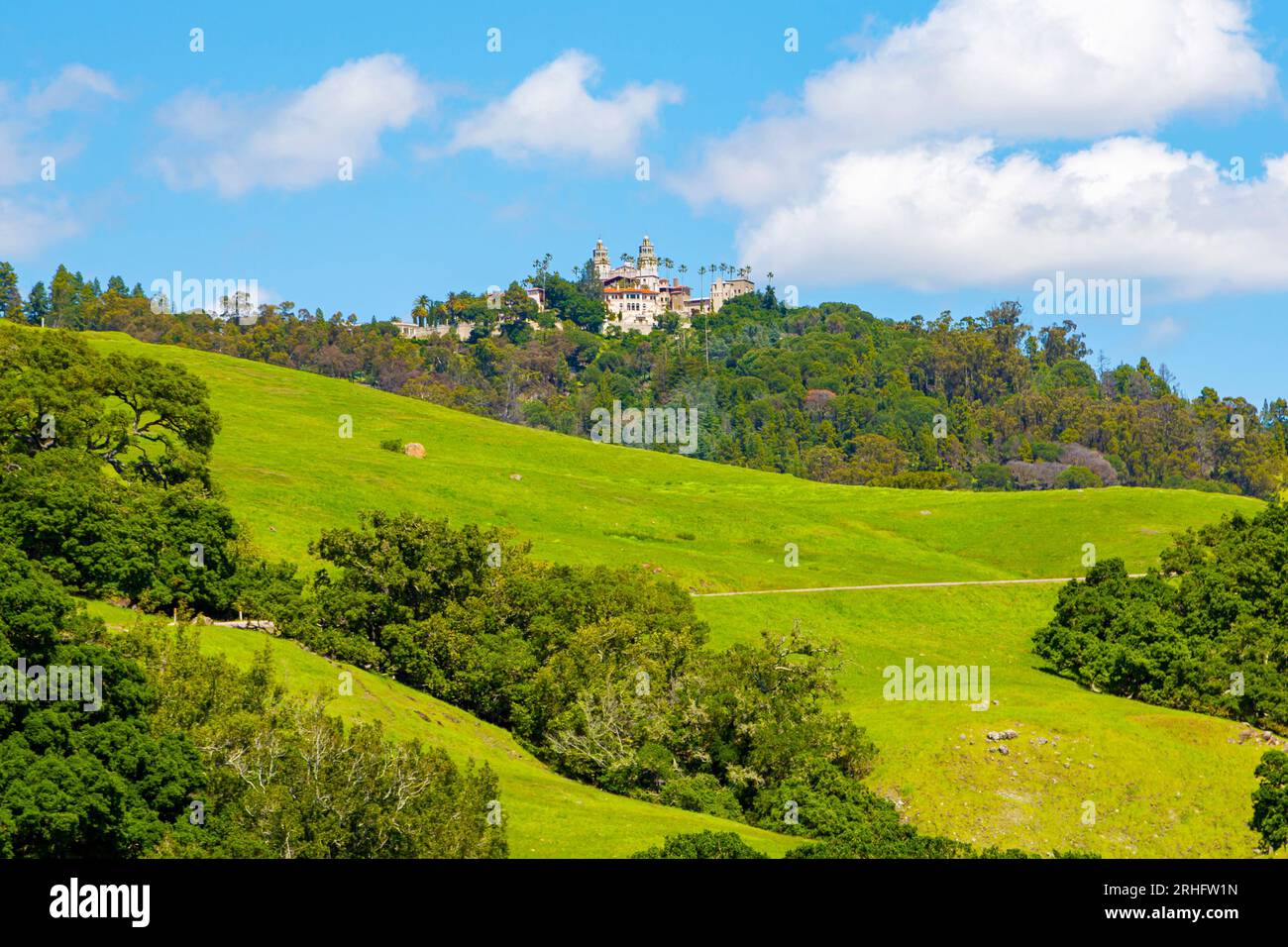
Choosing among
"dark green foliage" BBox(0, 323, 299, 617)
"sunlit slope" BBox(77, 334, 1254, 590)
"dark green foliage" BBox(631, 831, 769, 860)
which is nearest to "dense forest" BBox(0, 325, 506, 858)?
"dark green foliage" BBox(631, 831, 769, 860)

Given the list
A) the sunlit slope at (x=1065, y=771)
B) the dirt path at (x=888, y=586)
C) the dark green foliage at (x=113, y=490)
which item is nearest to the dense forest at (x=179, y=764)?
the dark green foliage at (x=113, y=490)

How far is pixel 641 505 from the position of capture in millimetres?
120188

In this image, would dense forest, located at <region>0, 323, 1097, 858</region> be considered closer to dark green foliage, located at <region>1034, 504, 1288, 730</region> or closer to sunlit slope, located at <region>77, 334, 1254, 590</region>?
sunlit slope, located at <region>77, 334, 1254, 590</region>

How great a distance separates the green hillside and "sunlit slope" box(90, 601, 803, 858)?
0.23 metres

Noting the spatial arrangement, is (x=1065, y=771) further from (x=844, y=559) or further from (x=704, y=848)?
(x=844, y=559)

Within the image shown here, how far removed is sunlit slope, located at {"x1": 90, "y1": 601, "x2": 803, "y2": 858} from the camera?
44.6 meters

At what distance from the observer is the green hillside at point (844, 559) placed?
56.8m

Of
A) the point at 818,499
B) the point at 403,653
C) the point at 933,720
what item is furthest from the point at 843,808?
the point at 818,499
